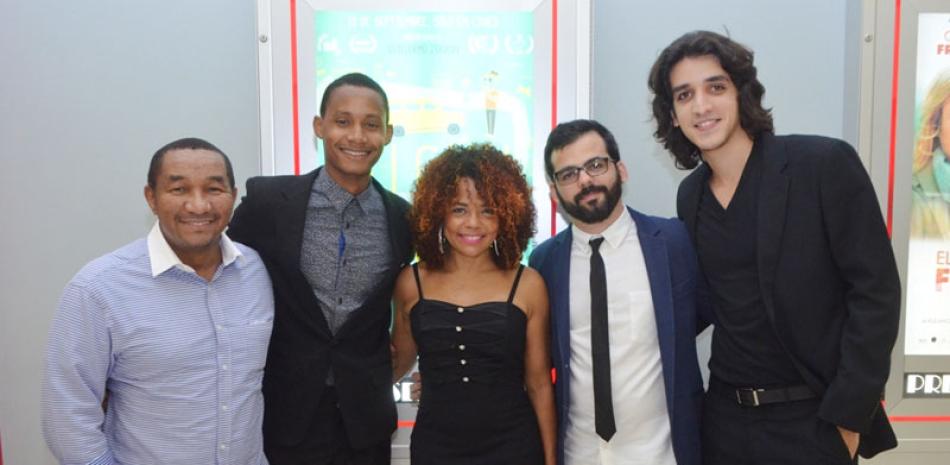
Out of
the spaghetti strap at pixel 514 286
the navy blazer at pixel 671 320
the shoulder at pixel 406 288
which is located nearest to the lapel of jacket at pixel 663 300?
the navy blazer at pixel 671 320

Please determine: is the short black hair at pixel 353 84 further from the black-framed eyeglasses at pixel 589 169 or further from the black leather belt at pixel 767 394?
the black leather belt at pixel 767 394

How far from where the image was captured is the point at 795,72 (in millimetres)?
2395

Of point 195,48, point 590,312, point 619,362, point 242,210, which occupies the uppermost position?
point 195,48

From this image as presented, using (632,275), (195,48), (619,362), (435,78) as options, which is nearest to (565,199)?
(632,275)

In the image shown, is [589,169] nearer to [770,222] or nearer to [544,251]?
[544,251]

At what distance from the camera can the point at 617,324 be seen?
5.61 ft

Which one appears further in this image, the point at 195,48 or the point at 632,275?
the point at 195,48

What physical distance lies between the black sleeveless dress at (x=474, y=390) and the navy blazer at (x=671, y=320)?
112mm

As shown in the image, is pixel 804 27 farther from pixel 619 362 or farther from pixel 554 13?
pixel 619 362

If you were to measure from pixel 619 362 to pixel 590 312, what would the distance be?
0.16m

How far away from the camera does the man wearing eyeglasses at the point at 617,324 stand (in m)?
1.67

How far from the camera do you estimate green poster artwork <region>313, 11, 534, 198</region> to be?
2123 millimetres

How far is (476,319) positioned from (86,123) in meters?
1.72

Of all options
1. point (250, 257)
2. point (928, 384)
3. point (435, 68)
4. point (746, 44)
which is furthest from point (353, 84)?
point (928, 384)
